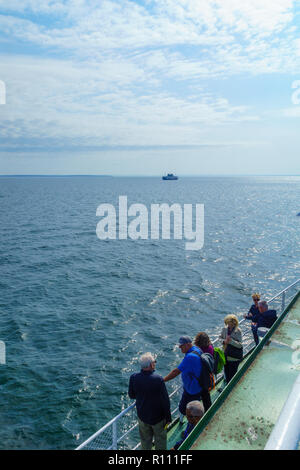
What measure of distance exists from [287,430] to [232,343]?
17.7 feet

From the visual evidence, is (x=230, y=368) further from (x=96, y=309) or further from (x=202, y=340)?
(x=96, y=309)

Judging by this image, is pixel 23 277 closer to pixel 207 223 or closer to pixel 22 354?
pixel 22 354

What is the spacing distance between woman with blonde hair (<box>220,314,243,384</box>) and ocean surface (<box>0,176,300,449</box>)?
6141 mm

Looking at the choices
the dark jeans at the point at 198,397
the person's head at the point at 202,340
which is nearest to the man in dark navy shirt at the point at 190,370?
the dark jeans at the point at 198,397

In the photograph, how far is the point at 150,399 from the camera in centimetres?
554

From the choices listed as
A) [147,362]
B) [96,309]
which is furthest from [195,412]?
[96,309]

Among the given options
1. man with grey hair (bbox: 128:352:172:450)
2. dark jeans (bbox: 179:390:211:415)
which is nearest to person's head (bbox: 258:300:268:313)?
dark jeans (bbox: 179:390:211:415)

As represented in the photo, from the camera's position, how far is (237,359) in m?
7.71

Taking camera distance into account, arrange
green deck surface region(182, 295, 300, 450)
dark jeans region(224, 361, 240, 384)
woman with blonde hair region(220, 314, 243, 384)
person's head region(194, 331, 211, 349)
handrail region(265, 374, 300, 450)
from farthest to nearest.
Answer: dark jeans region(224, 361, 240, 384), woman with blonde hair region(220, 314, 243, 384), person's head region(194, 331, 211, 349), green deck surface region(182, 295, 300, 450), handrail region(265, 374, 300, 450)

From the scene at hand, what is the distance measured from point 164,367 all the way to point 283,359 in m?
7.59

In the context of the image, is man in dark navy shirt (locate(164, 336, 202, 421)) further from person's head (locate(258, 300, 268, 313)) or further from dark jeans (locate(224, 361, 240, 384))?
person's head (locate(258, 300, 268, 313))

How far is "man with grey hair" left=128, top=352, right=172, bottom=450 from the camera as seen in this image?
18.0 feet

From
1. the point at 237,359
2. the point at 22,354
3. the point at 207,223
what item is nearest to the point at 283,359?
the point at 237,359

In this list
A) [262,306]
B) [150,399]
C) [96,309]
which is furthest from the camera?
[96,309]
